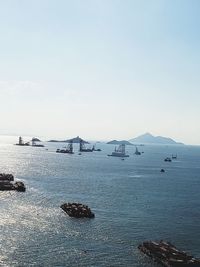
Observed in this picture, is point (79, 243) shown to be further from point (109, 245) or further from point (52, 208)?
point (52, 208)

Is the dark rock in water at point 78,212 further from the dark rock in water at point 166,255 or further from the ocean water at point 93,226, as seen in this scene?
the dark rock in water at point 166,255

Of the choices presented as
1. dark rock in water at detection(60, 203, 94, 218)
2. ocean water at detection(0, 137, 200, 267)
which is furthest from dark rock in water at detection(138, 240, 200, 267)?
dark rock in water at detection(60, 203, 94, 218)

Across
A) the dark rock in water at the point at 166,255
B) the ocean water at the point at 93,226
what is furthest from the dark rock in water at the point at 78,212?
the dark rock in water at the point at 166,255

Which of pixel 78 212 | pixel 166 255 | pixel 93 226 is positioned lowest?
pixel 166 255

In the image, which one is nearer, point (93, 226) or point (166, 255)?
point (166, 255)

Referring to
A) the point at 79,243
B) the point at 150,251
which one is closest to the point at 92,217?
the point at 79,243

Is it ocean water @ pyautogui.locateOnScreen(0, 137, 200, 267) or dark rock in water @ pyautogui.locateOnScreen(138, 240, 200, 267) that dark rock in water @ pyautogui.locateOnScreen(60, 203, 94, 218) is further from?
dark rock in water @ pyautogui.locateOnScreen(138, 240, 200, 267)

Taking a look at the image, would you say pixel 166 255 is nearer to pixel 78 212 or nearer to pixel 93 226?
pixel 93 226

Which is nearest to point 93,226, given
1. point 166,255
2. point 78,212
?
point 78,212

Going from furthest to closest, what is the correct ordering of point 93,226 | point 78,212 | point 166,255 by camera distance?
1. point 78,212
2. point 93,226
3. point 166,255
